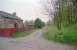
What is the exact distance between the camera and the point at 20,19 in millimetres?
1799

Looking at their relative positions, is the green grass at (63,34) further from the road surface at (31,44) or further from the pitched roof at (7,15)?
the pitched roof at (7,15)

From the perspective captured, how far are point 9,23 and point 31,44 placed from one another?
0.32 metres

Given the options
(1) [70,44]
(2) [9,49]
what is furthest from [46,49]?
(2) [9,49]

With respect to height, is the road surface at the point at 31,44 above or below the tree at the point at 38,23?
below

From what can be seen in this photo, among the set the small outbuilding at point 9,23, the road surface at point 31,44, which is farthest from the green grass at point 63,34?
the small outbuilding at point 9,23

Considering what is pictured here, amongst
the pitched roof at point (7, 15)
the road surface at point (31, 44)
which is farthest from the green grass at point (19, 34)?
the pitched roof at point (7, 15)

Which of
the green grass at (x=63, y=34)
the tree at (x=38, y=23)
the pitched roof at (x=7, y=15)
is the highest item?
the pitched roof at (x=7, y=15)

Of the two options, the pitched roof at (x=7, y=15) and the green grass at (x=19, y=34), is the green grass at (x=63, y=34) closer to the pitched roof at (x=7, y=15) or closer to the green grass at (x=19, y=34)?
the green grass at (x=19, y=34)

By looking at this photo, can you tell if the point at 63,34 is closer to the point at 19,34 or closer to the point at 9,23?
the point at 19,34

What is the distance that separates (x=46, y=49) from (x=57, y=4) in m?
0.49

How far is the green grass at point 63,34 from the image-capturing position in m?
1.80

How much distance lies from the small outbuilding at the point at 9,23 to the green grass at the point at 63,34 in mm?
300

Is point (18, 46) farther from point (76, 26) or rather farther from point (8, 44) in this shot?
point (76, 26)

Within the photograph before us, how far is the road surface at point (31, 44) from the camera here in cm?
178
